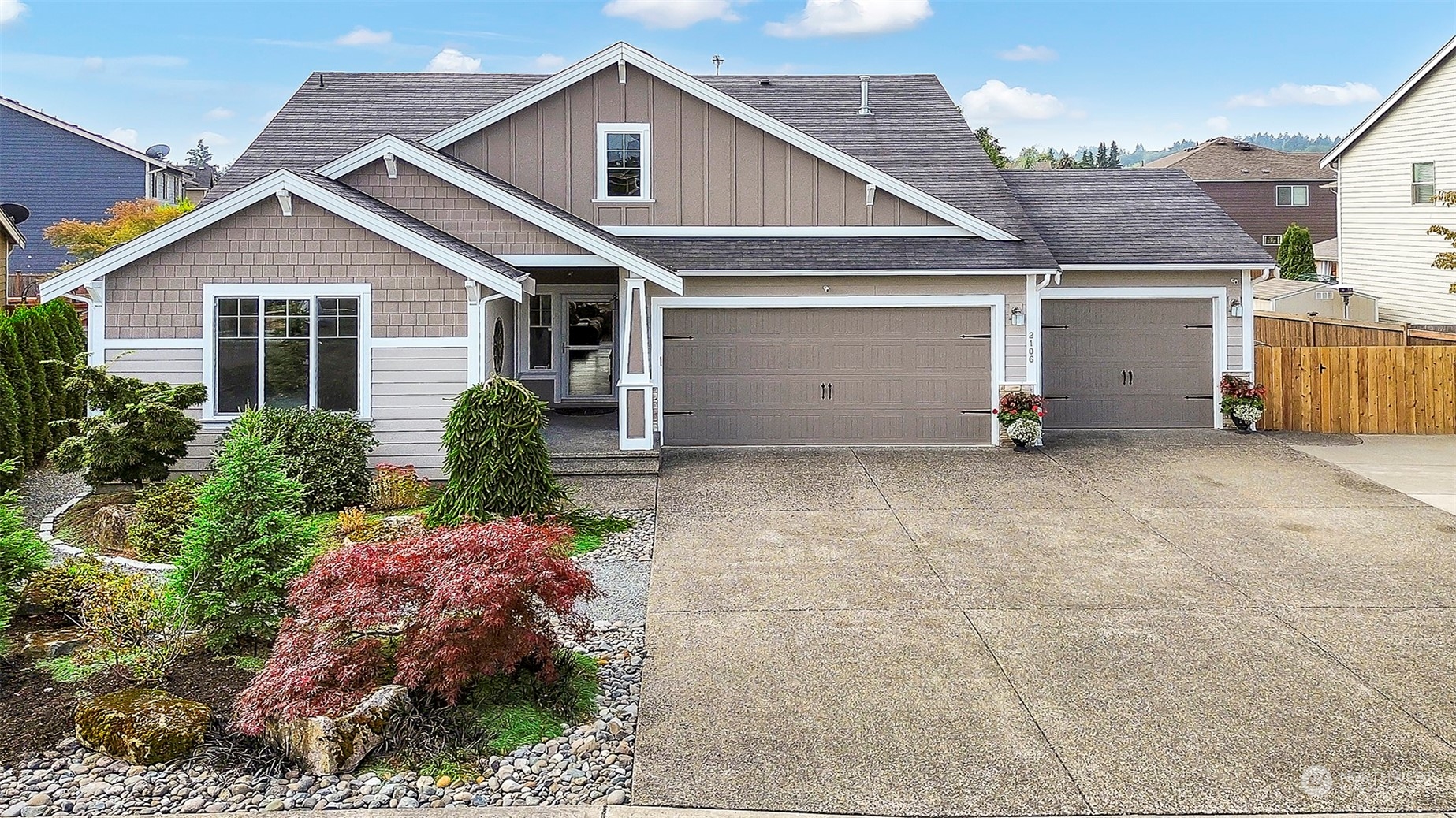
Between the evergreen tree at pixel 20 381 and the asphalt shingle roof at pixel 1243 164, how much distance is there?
43601mm

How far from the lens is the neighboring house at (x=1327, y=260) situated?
136 ft

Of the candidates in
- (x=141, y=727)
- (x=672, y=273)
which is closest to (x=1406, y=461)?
(x=672, y=273)

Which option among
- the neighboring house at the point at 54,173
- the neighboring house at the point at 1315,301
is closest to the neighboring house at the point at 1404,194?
the neighboring house at the point at 1315,301

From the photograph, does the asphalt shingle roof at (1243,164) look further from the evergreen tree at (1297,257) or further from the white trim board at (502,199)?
the white trim board at (502,199)

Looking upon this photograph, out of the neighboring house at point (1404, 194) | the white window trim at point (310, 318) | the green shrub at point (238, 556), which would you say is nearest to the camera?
the green shrub at point (238, 556)

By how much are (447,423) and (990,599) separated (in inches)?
202

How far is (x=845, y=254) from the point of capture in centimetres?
1577

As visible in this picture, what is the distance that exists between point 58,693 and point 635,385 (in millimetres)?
8552

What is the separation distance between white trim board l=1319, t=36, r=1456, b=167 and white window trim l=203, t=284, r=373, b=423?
68.7 feet

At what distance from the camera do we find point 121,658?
6633mm

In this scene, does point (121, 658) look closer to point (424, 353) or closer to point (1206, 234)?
point (424, 353)

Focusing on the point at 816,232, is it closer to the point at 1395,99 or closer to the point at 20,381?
the point at 20,381

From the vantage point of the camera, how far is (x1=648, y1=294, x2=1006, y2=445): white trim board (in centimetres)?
1580

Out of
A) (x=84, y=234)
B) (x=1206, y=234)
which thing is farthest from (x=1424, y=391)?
(x=84, y=234)
